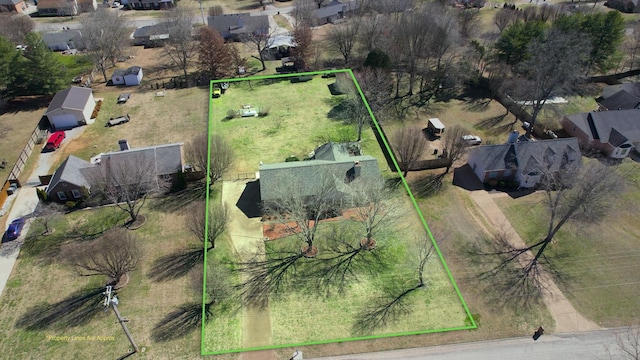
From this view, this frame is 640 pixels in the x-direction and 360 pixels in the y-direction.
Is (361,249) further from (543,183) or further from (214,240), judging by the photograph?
(543,183)

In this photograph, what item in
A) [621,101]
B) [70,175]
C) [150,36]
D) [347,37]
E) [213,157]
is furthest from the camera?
[150,36]

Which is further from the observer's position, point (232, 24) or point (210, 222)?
point (232, 24)

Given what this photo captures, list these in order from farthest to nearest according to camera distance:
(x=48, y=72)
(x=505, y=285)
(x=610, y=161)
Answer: (x=48, y=72) < (x=610, y=161) < (x=505, y=285)

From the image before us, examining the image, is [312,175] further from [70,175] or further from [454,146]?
[70,175]

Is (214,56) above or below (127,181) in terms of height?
above

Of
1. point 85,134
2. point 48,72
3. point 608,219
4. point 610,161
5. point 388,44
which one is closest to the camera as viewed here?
point 608,219

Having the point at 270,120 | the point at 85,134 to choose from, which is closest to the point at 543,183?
the point at 270,120

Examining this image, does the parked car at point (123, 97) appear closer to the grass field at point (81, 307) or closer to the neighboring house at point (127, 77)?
the neighboring house at point (127, 77)

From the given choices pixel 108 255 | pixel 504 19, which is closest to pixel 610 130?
pixel 504 19
